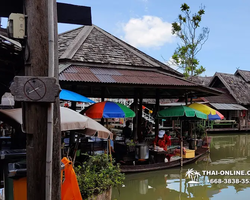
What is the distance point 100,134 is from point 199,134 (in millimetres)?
8520

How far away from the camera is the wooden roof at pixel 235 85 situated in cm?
2459

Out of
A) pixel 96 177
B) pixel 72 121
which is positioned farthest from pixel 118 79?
pixel 96 177

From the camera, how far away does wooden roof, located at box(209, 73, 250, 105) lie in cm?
2459

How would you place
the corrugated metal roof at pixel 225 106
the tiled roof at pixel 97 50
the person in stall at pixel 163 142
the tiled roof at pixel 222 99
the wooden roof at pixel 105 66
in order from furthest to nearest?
the tiled roof at pixel 222 99 → the corrugated metal roof at pixel 225 106 → the tiled roof at pixel 97 50 → the person in stall at pixel 163 142 → the wooden roof at pixel 105 66

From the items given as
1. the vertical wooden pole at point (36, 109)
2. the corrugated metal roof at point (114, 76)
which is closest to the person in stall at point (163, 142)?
the corrugated metal roof at point (114, 76)

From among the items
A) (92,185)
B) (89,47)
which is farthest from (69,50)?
(92,185)

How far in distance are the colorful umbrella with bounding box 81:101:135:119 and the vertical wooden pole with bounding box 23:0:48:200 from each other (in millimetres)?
4835

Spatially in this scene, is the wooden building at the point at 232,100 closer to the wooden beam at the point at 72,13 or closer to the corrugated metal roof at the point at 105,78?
the corrugated metal roof at the point at 105,78

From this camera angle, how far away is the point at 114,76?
27.2 ft

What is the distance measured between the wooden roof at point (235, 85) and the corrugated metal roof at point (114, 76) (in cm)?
1782

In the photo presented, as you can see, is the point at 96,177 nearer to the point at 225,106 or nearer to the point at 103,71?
the point at 103,71

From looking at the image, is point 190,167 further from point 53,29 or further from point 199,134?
point 53,29

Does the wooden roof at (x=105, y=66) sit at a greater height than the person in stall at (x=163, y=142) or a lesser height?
greater

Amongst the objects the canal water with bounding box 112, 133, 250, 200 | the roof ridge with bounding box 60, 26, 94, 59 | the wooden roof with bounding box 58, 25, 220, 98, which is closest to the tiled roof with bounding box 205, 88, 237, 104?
the wooden roof with bounding box 58, 25, 220, 98
